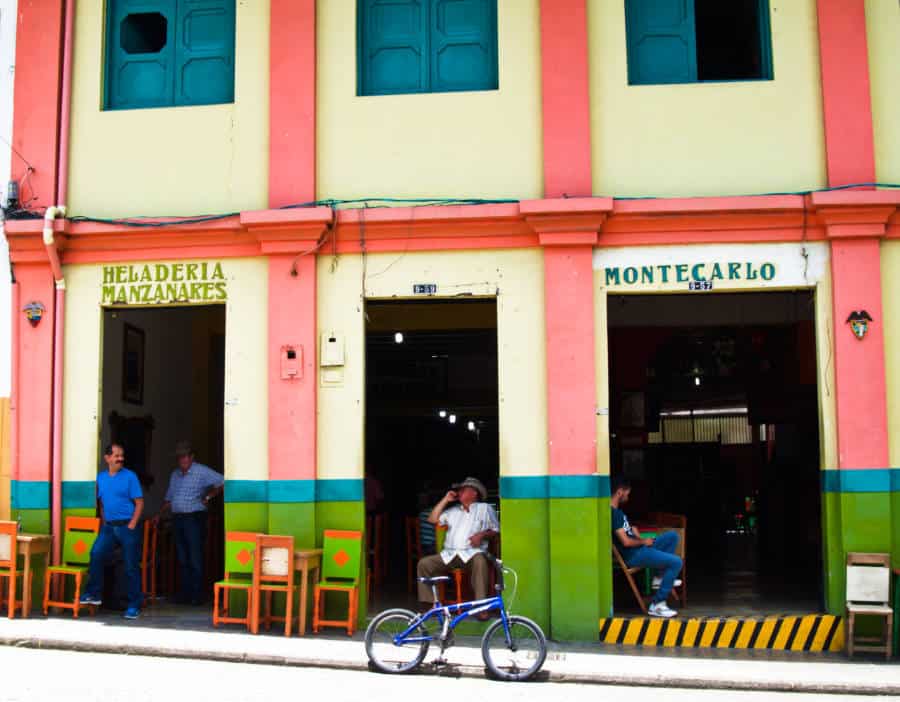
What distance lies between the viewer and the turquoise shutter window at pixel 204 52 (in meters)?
11.9

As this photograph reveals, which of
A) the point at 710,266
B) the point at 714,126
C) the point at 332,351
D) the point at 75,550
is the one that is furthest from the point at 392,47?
the point at 75,550

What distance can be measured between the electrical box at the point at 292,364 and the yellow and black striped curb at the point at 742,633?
3.93 metres

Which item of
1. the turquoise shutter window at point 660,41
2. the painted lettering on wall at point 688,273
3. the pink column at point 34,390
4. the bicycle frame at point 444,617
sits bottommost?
the bicycle frame at point 444,617

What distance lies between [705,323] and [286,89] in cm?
578

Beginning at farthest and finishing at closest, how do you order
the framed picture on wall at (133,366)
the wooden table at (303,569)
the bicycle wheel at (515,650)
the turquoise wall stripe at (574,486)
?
1. the framed picture on wall at (133,366)
2. the turquoise wall stripe at (574,486)
3. the wooden table at (303,569)
4. the bicycle wheel at (515,650)

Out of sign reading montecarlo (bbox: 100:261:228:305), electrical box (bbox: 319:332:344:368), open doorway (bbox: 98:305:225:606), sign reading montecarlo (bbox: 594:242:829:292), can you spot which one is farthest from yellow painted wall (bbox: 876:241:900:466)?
open doorway (bbox: 98:305:225:606)

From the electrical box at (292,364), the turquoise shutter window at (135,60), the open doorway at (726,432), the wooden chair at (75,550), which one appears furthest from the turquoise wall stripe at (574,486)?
the turquoise shutter window at (135,60)

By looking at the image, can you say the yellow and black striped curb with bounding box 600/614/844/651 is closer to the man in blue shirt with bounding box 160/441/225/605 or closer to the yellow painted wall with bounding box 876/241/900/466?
the yellow painted wall with bounding box 876/241/900/466

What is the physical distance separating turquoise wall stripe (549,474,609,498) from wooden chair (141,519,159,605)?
4.57m

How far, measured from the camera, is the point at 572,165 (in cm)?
1122

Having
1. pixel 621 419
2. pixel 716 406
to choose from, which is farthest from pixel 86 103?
pixel 716 406

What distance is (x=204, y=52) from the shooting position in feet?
39.5

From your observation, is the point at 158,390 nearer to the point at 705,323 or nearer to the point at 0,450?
the point at 0,450

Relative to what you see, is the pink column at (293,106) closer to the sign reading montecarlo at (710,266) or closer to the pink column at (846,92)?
the sign reading montecarlo at (710,266)
